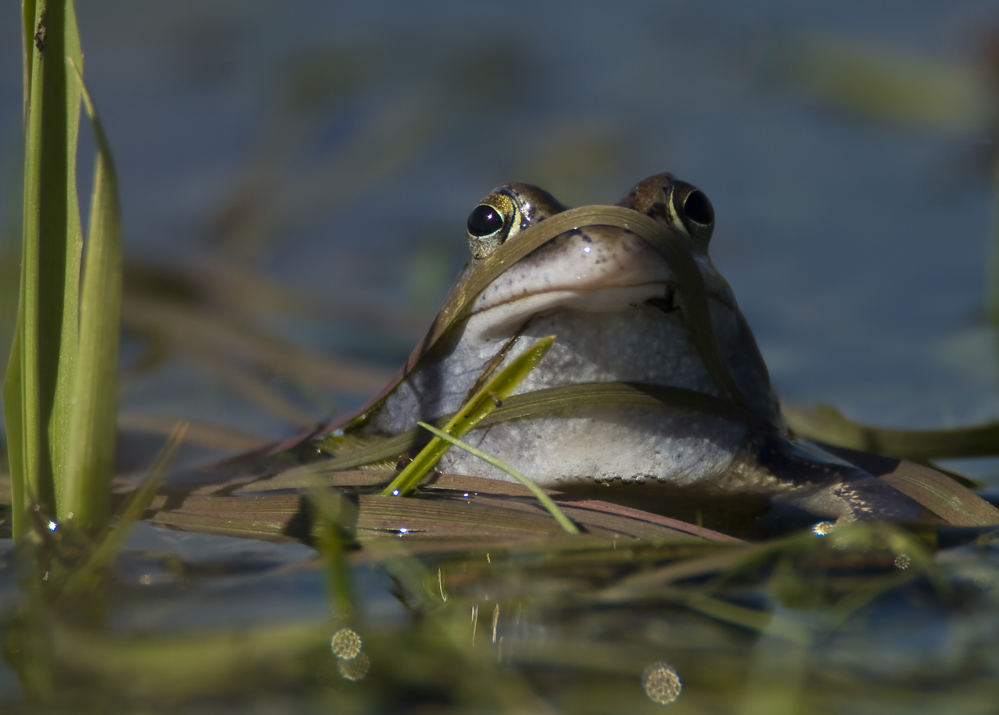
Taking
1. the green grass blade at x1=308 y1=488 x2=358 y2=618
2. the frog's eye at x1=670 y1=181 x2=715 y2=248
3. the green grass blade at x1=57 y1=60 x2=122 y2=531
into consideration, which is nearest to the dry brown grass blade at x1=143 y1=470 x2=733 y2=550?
the green grass blade at x1=308 y1=488 x2=358 y2=618

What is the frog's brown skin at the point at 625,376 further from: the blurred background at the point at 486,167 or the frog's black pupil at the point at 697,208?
the blurred background at the point at 486,167

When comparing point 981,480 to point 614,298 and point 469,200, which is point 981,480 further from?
point 469,200

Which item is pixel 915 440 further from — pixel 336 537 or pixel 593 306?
pixel 336 537

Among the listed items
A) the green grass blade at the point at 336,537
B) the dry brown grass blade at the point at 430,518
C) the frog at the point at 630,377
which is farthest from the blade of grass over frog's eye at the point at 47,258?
the frog at the point at 630,377

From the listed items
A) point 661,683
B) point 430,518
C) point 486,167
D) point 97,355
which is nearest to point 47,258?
point 97,355

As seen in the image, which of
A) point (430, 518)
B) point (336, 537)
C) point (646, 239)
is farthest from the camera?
point (646, 239)

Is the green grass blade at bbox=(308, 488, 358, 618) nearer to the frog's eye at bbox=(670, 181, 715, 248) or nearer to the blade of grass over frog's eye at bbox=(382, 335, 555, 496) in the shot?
the blade of grass over frog's eye at bbox=(382, 335, 555, 496)

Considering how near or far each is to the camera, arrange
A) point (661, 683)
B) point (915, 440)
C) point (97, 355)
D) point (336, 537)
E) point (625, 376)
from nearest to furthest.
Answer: point (661, 683), point (336, 537), point (97, 355), point (625, 376), point (915, 440)
